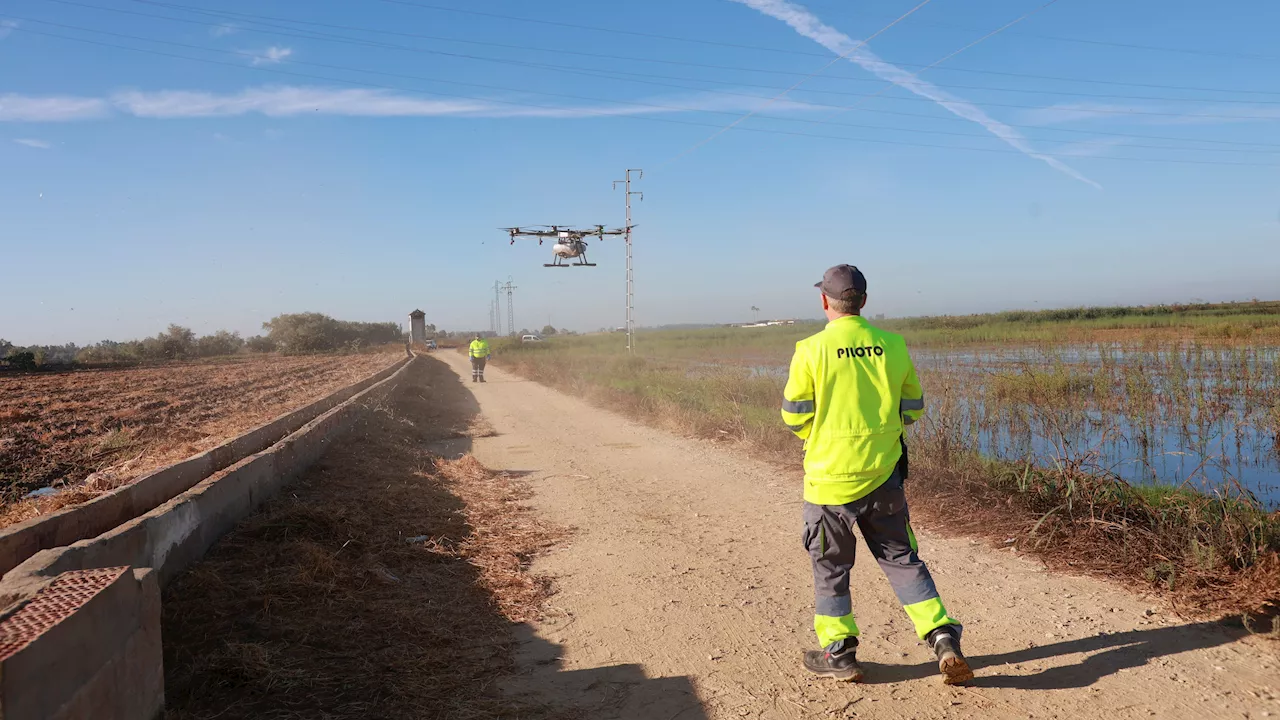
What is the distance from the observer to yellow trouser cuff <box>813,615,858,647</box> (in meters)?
3.50

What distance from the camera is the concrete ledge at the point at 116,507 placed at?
3814 millimetres

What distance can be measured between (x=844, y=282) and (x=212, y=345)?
2668 inches

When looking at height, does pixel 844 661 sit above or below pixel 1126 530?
below

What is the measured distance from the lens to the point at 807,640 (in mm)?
4066

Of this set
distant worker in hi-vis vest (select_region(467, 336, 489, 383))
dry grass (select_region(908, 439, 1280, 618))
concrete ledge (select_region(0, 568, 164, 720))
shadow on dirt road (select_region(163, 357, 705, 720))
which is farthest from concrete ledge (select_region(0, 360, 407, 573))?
distant worker in hi-vis vest (select_region(467, 336, 489, 383))

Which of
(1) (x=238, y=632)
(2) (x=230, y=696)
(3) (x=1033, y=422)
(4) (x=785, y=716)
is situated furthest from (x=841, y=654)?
(3) (x=1033, y=422)

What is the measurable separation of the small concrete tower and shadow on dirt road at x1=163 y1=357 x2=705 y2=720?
3197 inches

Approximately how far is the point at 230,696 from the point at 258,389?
2186cm

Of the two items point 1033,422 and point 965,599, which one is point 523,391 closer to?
point 1033,422

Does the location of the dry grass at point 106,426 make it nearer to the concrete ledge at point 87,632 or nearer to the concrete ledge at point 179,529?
the concrete ledge at point 179,529

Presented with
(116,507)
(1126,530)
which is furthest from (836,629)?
(116,507)

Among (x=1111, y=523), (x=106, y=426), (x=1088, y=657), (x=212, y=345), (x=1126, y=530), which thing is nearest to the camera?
(x=1088, y=657)

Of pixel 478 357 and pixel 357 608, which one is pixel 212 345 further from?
pixel 357 608

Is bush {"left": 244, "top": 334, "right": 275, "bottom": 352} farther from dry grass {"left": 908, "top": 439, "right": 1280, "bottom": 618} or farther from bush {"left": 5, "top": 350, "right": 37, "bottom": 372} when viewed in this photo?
dry grass {"left": 908, "top": 439, "right": 1280, "bottom": 618}
